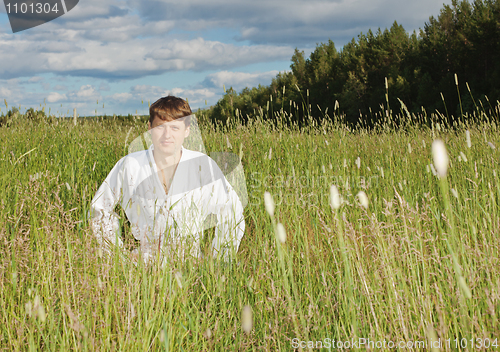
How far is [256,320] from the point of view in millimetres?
1700

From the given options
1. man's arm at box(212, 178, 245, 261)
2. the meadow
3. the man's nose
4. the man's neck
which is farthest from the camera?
the man's neck

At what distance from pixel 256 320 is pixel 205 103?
6.17 feet

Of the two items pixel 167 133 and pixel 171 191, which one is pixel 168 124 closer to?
pixel 167 133

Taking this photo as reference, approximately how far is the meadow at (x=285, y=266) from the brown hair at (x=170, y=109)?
57 centimetres

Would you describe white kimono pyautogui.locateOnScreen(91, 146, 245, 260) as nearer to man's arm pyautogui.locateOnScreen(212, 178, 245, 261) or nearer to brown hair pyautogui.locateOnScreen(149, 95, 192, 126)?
man's arm pyautogui.locateOnScreen(212, 178, 245, 261)

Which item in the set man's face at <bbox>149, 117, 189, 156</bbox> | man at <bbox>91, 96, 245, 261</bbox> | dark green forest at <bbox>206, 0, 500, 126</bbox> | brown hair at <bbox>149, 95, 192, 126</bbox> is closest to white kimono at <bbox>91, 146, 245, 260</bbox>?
man at <bbox>91, 96, 245, 261</bbox>

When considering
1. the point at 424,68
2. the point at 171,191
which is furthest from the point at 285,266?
the point at 424,68

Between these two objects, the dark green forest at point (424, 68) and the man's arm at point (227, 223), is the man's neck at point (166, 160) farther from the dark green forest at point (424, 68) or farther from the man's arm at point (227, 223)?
the dark green forest at point (424, 68)

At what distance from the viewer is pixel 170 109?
271 centimetres

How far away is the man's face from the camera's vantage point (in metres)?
2.67

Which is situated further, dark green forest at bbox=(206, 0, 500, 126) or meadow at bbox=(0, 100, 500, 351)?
dark green forest at bbox=(206, 0, 500, 126)

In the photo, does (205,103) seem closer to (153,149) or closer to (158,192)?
(153,149)

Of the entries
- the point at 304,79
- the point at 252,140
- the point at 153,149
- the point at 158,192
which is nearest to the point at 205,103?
the point at 153,149

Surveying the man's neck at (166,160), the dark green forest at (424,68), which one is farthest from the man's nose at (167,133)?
the dark green forest at (424,68)
